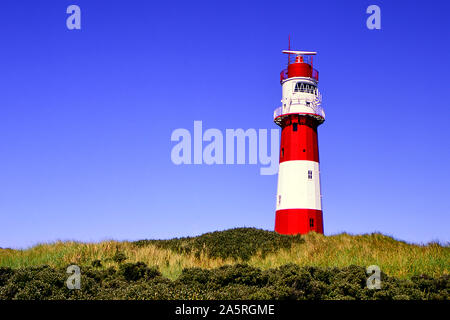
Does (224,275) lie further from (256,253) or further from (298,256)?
(256,253)

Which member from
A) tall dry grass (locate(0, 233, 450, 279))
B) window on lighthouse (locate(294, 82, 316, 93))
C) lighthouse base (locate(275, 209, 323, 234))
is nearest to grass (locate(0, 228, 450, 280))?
tall dry grass (locate(0, 233, 450, 279))

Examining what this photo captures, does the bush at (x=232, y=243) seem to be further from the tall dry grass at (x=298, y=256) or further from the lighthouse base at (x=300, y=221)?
the lighthouse base at (x=300, y=221)

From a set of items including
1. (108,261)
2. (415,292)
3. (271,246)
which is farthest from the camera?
(271,246)

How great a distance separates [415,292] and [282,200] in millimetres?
20492

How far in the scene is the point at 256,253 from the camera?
74.7 feet

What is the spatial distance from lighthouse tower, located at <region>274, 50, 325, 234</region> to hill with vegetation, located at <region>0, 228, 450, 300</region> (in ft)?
27.1

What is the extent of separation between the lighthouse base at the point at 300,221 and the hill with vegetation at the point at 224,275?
25.4ft

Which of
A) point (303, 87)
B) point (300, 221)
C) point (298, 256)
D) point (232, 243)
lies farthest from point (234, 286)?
point (303, 87)

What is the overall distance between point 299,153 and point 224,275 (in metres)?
19.8

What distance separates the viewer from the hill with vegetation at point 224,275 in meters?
10.6

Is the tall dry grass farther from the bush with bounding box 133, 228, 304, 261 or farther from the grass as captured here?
the bush with bounding box 133, 228, 304, 261
